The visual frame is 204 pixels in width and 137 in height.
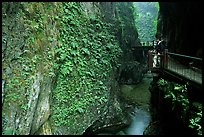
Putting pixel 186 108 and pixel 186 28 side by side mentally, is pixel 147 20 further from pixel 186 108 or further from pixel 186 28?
pixel 186 108

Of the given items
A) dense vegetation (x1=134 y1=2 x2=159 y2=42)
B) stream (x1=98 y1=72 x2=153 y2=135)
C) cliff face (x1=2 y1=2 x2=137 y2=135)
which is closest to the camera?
cliff face (x1=2 y1=2 x2=137 y2=135)

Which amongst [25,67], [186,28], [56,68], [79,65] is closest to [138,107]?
[186,28]

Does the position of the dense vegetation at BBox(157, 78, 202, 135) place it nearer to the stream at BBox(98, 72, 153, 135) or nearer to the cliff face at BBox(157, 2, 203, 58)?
the cliff face at BBox(157, 2, 203, 58)

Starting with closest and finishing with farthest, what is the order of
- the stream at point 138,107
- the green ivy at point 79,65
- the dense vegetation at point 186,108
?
the dense vegetation at point 186,108, the green ivy at point 79,65, the stream at point 138,107

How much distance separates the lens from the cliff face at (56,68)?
25.4 feet

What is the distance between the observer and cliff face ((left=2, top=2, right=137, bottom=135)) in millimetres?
7754

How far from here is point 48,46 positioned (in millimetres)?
9883

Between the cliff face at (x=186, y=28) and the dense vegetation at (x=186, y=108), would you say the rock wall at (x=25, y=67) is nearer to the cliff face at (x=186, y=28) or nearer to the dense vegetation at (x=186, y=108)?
the dense vegetation at (x=186, y=108)

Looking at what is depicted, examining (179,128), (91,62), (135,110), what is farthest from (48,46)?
(135,110)

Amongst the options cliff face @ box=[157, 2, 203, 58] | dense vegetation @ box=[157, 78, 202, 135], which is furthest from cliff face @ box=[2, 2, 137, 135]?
cliff face @ box=[157, 2, 203, 58]

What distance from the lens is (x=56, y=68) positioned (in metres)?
10.2

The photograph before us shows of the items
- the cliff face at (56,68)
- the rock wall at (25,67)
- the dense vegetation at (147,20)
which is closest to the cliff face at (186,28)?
the cliff face at (56,68)

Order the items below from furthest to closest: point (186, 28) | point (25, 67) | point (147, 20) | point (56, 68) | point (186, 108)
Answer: point (147, 20) < point (186, 28) < point (56, 68) < point (186, 108) < point (25, 67)

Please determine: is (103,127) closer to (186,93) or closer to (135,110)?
(135,110)
